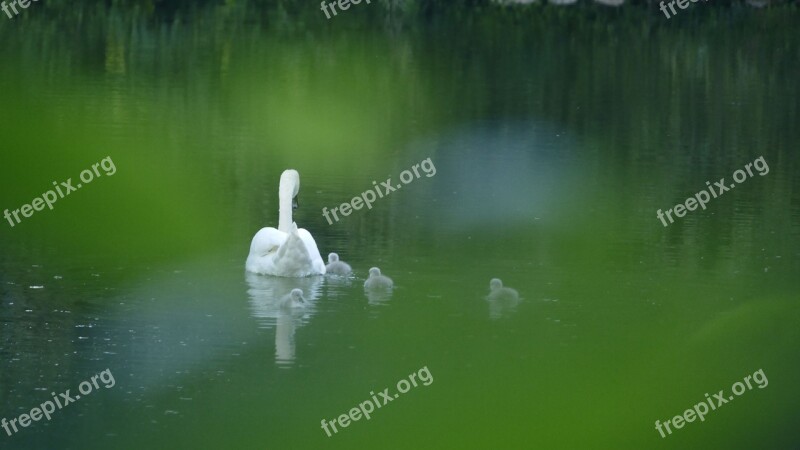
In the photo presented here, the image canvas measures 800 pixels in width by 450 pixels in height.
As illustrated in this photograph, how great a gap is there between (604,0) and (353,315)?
976 inches

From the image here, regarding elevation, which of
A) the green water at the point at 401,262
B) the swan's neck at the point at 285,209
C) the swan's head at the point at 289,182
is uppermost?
the swan's head at the point at 289,182

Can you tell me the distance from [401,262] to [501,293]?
125 cm

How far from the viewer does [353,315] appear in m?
10.6

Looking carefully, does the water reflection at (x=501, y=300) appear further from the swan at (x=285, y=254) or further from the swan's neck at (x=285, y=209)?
the swan's neck at (x=285, y=209)

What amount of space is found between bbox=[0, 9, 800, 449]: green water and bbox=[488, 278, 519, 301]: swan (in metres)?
0.06

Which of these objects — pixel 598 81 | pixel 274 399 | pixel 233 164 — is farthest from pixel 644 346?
pixel 598 81

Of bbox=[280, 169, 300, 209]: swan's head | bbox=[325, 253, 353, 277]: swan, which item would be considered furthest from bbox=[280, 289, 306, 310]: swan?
bbox=[280, 169, 300, 209]: swan's head

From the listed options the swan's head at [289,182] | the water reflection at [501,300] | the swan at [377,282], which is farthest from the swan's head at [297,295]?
the swan's head at [289,182]

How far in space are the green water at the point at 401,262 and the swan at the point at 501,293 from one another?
62mm

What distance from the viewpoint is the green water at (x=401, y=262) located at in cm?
909

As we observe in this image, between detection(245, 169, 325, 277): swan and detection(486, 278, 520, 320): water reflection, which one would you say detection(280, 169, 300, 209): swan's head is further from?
detection(486, 278, 520, 320): water reflection

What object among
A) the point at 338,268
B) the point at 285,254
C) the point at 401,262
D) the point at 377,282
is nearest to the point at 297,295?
the point at 377,282

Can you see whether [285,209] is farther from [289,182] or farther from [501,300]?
[501,300]

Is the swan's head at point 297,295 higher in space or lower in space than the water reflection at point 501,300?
higher
